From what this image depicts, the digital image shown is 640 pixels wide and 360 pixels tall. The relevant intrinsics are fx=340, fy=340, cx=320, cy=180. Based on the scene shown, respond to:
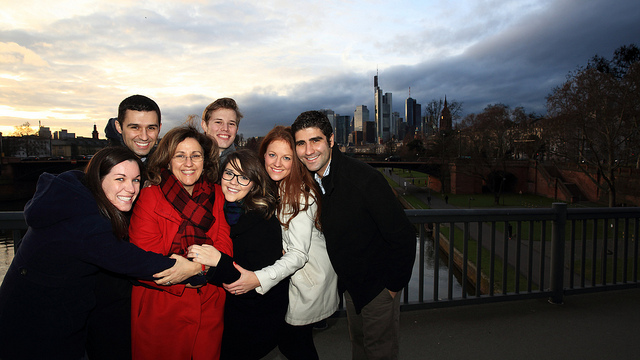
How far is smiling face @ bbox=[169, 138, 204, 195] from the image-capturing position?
6.82ft

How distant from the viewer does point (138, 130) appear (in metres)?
2.64

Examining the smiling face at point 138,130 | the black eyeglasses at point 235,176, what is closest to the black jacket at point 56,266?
the black eyeglasses at point 235,176

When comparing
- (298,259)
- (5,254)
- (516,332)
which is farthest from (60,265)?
(5,254)

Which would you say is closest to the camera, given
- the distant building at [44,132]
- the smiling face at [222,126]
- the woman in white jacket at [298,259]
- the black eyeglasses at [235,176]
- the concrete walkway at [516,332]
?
the woman in white jacket at [298,259]

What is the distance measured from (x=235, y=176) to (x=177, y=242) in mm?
517

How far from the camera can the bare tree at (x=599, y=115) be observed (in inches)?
816

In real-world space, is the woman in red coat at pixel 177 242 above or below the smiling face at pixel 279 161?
below

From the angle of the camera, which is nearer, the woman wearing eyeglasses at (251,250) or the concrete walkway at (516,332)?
the woman wearing eyeglasses at (251,250)

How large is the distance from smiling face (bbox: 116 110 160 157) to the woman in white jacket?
107 cm

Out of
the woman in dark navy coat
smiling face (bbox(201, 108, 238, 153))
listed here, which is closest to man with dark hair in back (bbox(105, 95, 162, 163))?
smiling face (bbox(201, 108, 238, 153))

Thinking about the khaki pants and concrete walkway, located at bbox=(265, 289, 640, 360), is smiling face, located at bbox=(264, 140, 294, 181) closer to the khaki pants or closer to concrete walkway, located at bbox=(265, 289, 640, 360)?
the khaki pants

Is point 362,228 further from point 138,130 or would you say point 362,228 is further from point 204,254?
point 138,130

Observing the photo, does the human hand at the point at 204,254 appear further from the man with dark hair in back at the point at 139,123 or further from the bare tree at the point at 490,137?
the bare tree at the point at 490,137

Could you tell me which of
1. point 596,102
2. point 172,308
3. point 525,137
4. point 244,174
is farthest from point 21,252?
point 525,137
